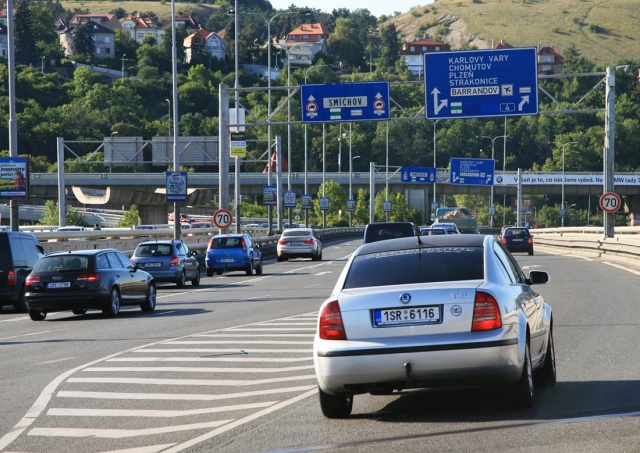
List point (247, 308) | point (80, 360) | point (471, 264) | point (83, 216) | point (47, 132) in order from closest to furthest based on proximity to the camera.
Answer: point (471, 264), point (80, 360), point (247, 308), point (83, 216), point (47, 132)

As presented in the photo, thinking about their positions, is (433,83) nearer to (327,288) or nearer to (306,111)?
(306,111)

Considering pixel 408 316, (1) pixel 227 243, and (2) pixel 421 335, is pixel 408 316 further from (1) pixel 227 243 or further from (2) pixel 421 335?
(1) pixel 227 243

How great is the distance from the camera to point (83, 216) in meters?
126

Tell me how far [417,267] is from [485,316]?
2.98 feet

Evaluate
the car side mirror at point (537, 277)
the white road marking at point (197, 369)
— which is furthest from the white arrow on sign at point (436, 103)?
the car side mirror at point (537, 277)

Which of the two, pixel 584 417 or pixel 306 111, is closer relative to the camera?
pixel 584 417

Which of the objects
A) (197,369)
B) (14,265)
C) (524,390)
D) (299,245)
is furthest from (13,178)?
(524,390)

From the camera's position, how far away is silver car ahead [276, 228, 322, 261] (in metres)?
52.8

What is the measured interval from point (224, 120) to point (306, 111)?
3.29 metres

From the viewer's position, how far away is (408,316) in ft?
32.0

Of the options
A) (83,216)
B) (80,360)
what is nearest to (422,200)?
(83,216)

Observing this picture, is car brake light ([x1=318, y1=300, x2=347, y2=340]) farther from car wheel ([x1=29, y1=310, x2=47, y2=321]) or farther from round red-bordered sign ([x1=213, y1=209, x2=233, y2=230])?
round red-bordered sign ([x1=213, y1=209, x2=233, y2=230])

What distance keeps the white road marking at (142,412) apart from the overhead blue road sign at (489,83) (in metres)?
35.9

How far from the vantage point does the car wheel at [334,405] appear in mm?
10109
